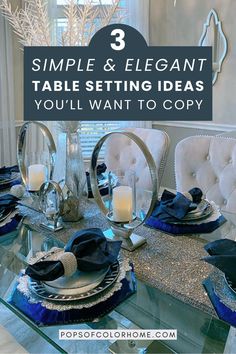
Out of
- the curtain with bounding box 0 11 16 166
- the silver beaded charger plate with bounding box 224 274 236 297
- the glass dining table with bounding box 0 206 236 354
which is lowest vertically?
the glass dining table with bounding box 0 206 236 354

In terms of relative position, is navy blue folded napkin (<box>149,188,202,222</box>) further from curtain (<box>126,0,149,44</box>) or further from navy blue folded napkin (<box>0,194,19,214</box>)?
curtain (<box>126,0,149,44</box>)

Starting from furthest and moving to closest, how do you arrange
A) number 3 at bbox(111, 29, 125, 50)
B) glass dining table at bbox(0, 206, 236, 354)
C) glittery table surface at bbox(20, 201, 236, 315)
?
number 3 at bbox(111, 29, 125, 50) → glittery table surface at bbox(20, 201, 236, 315) → glass dining table at bbox(0, 206, 236, 354)

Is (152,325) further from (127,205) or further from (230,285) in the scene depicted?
(127,205)

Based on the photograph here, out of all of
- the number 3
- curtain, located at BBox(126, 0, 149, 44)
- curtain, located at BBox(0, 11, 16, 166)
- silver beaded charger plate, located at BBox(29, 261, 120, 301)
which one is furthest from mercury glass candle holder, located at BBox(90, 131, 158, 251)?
curtain, located at BBox(126, 0, 149, 44)

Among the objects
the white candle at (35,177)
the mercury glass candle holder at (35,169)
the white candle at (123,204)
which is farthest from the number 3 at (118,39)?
the white candle at (123,204)

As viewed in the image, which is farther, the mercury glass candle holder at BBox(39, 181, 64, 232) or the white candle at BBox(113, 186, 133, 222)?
the mercury glass candle holder at BBox(39, 181, 64, 232)

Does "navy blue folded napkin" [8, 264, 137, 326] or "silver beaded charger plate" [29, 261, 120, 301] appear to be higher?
"silver beaded charger plate" [29, 261, 120, 301]

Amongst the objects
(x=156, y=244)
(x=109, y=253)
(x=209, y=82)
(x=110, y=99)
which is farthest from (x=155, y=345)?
(x=209, y=82)

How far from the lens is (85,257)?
1003 millimetres

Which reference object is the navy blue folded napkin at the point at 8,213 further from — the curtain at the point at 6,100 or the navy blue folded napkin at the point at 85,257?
the curtain at the point at 6,100

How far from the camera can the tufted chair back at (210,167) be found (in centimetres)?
179

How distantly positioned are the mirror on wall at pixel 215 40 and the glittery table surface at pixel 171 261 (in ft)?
5.41

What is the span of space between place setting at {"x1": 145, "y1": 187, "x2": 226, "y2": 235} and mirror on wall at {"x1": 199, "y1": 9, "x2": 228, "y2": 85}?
5.22 feet

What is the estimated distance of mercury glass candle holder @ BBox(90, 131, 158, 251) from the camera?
117cm
